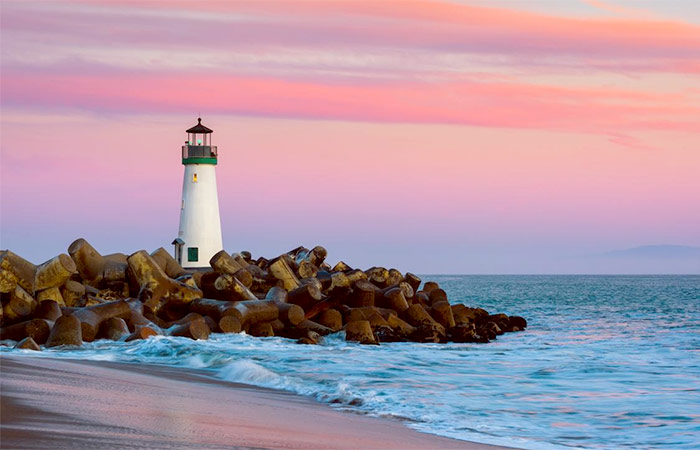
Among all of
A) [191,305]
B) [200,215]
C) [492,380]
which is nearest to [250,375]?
[492,380]

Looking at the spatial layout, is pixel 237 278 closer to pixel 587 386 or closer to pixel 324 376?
pixel 324 376

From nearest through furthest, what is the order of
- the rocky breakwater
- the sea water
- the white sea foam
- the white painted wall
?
the sea water → the white sea foam → the rocky breakwater → the white painted wall

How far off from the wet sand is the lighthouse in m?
21.8

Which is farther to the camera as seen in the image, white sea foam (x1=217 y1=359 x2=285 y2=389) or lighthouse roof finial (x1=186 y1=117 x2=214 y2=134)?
lighthouse roof finial (x1=186 y1=117 x2=214 y2=134)

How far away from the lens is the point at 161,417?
6.24 meters

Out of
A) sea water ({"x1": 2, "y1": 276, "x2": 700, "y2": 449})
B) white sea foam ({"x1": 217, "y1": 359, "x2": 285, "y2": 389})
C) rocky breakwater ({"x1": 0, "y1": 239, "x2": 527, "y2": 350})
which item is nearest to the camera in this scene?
sea water ({"x1": 2, "y1": 276, "x2": 700, "y2": 449})

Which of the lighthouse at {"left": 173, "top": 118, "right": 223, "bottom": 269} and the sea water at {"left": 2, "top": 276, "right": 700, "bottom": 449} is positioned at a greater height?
the lighthouse at {"left": 173, "top": 118, "right": 223, "bottom": 269}

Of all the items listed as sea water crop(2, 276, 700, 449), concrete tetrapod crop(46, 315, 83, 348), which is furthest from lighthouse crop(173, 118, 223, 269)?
concrete tetrapod crop(46, 315, 83, 348)

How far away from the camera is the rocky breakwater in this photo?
45.3ft

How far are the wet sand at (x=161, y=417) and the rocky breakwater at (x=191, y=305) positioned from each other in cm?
428

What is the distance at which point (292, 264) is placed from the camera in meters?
22.1

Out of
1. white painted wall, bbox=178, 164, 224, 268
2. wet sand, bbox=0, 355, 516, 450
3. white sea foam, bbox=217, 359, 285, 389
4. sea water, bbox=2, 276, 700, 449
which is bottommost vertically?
sea water, bbox=2, 276, 700, 449

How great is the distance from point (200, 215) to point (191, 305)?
1519 centimetres

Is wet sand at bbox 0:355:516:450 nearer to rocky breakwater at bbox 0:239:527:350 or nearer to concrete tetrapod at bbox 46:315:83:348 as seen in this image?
Result: concrete tetrapod at bbox 46:315:83:348
